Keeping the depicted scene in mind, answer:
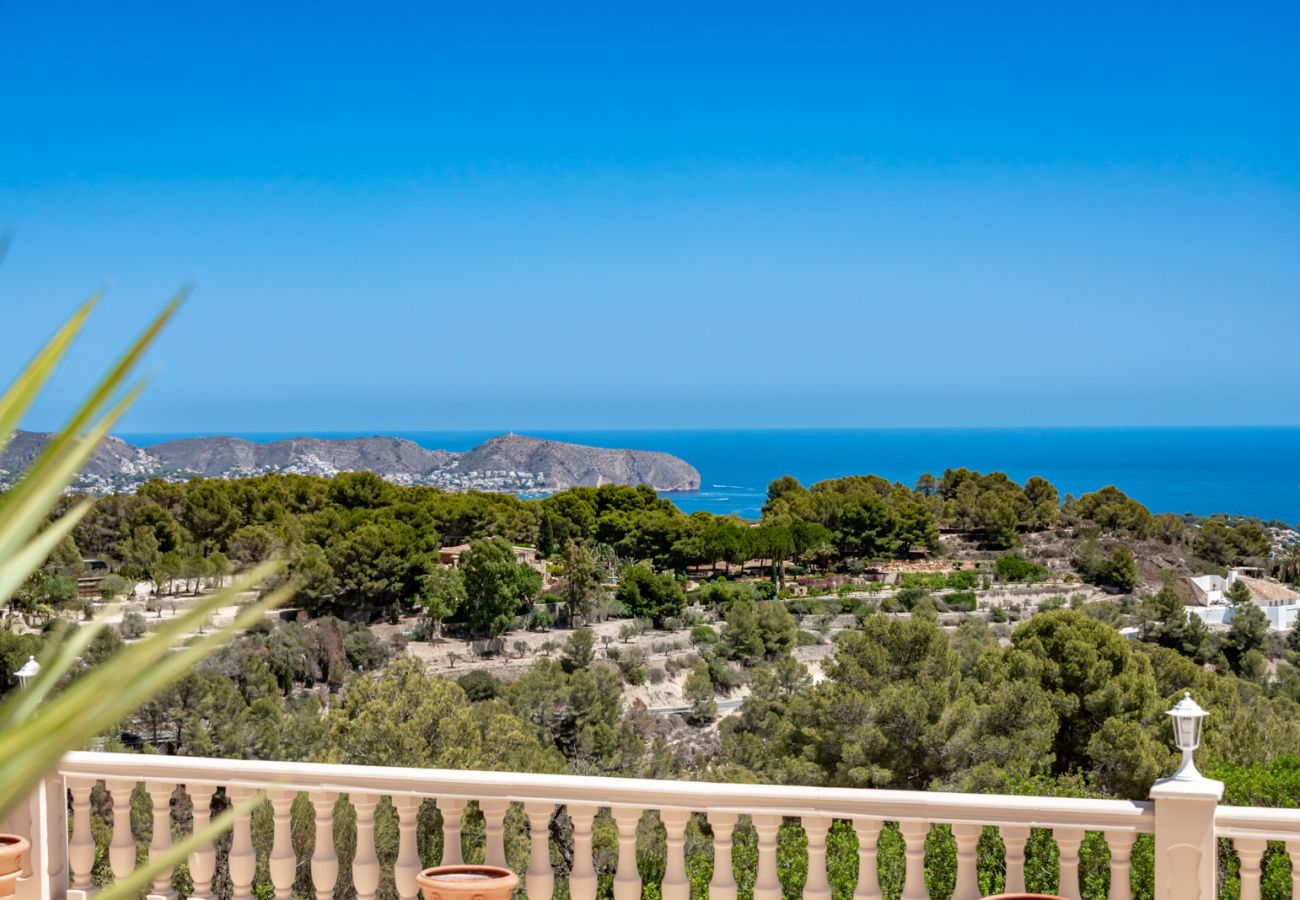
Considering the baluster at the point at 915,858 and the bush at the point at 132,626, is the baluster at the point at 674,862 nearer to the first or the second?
the baluster at the point at 915,858

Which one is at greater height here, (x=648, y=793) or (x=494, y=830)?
(x=648, y=793)

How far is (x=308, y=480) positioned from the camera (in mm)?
33875

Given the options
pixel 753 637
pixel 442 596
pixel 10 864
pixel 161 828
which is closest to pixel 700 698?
pixel 753 637

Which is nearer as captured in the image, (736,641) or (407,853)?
(407,853)

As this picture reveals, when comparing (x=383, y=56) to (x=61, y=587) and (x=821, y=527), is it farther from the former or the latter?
(x=821, y=527)

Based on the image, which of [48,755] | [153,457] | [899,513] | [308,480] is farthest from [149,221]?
[153,457]

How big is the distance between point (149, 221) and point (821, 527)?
2826 cm

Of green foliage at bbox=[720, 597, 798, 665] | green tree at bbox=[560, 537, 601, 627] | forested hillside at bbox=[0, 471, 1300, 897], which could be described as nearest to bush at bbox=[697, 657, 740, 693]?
forested hillside at bbox=[0, 471, 1300, 897]

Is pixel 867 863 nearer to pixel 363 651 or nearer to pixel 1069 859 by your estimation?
pixel 1069 859

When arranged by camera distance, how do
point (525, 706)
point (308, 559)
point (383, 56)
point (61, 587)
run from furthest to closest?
1. point (308, 559)
2. point (61, 587)
3. point (383, 56)
4. point (525, 706)

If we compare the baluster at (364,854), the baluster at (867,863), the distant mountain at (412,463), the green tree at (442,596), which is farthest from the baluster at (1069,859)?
the distant mountain at (412,463)

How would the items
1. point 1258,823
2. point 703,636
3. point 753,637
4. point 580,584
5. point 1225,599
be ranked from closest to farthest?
point 1258,823 → point 753,637 → point 703,636 → point 580,584 → point 1225,599

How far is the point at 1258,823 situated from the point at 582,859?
171 cm

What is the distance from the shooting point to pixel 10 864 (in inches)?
118
